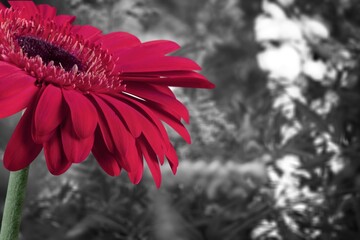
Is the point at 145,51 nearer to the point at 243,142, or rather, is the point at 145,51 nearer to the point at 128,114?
the point at 128,114

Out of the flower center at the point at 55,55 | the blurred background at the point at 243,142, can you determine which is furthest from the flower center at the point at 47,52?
the blurred background at the point at 243,142

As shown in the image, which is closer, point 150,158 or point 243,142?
point 150,158

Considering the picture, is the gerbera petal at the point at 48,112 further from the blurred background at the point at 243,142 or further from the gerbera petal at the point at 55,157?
the blurred background at the point at 243,142

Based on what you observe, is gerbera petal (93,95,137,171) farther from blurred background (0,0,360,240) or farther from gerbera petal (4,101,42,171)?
blurred background (0,0,360,240)

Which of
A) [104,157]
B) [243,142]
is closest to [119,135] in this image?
[104,157]

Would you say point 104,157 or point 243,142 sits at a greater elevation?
point 243,142

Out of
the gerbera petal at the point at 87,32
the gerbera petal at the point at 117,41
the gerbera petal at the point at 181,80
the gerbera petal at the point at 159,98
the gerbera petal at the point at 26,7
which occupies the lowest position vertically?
the gerbera petal at the point at 159,98

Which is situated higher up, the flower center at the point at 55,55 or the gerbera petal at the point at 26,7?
the gerbera petal at the point at 26,7

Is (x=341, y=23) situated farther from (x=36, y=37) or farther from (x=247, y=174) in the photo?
(x=36, y=37)
